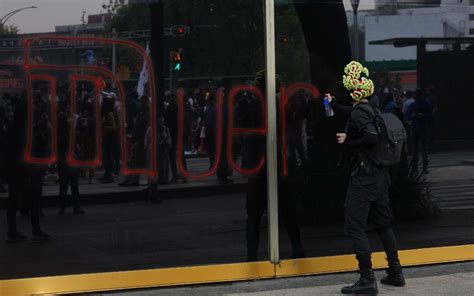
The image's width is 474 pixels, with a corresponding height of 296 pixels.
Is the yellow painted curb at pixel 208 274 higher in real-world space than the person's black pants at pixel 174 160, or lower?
lower

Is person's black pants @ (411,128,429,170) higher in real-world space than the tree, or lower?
lower

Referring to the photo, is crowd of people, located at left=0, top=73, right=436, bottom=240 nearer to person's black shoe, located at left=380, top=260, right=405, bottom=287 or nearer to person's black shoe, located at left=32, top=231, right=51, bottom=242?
person's black shoe, located at left=32, top=231, right=51, bottom=242

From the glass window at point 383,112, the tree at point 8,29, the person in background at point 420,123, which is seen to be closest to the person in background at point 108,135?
the tree at point 8,29

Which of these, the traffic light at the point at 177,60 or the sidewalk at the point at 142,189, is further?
the traffic light at the point at 177,60

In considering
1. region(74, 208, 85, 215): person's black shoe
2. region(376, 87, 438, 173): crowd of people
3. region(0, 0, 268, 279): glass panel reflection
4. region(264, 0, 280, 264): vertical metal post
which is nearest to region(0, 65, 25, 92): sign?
region(0, 0, 268, 279): glass panel reflection

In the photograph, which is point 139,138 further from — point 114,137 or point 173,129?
point 173,129

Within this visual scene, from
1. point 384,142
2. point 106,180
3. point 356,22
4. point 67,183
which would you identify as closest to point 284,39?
point 356,22

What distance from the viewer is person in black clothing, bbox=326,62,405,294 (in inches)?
244

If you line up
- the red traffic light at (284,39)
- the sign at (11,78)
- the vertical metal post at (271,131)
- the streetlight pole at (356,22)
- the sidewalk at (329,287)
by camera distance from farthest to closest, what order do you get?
the streetlight pole at (356,22), the red traffic light at (284,39), the vertical metal post at (271,131), the sidewalk at (329,287), the sign at (11,78)

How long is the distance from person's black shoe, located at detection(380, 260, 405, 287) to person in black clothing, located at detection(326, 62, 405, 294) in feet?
1.04

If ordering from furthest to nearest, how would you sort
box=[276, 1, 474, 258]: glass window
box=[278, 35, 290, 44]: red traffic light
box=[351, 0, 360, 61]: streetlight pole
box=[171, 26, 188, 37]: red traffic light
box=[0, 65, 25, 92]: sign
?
box=[351, 0, 360, 61]: streetlight pole
box=[276, 1, 474, 258]: glass window
box=[278, 35, 290, 44]: red traffic light
box=[171, 26, 188, 37]: red traffic light
box=[0, 65, 25, 92]: sign

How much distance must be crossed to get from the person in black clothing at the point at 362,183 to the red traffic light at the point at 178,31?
4.89 feet

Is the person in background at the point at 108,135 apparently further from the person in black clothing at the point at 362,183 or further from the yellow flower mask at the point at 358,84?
the yellow flower mask at the point at 358,84

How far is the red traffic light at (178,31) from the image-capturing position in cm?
656
